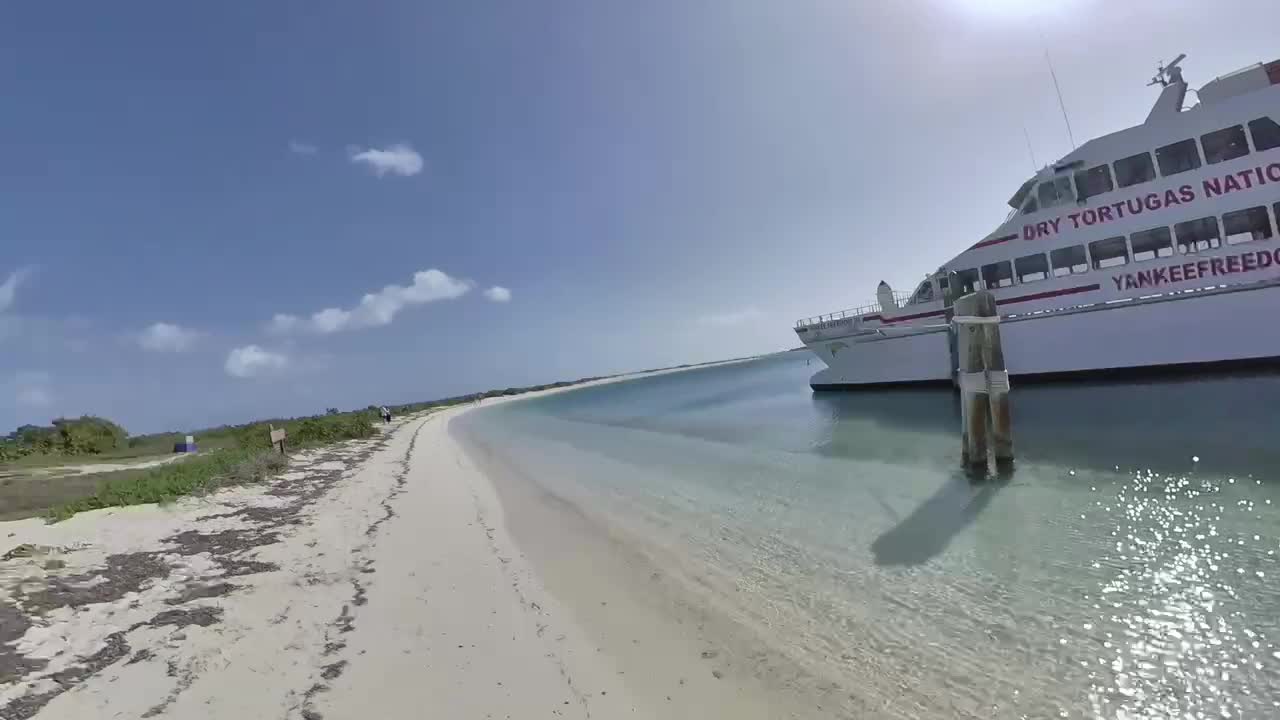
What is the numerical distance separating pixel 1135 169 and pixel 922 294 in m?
9.00

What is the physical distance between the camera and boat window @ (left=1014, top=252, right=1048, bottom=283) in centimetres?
2161

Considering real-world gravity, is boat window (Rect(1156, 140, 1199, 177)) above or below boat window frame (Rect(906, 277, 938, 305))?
above

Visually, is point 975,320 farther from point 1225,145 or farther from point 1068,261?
point 1225,145

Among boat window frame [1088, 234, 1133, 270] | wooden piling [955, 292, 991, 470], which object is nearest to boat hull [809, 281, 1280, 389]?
boat window frame [1088, 234, 1133, 270]

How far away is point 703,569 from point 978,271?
2330 cm

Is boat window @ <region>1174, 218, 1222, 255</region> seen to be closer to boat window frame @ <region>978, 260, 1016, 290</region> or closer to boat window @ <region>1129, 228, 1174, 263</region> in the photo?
boat window @ <region>1129, 228, 1174, 263</region>

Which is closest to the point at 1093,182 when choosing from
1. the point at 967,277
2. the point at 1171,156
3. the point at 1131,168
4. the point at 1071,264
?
the point at 1131,168

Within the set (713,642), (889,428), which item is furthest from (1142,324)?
(713,642)

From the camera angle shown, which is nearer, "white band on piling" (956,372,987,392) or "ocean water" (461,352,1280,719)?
"ocean water" (461,352,1280,719)

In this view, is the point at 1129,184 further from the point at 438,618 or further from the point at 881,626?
the point at 438,618

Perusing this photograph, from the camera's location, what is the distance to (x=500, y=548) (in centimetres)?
854

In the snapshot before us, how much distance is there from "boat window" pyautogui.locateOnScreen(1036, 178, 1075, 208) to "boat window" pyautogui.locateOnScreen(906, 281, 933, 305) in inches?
222

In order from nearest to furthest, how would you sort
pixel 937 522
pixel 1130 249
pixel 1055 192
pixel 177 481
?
pixel 937 522
pixel 177 481
pixel 1130 249
pixel 1055 192

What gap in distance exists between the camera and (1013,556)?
6.62 m
